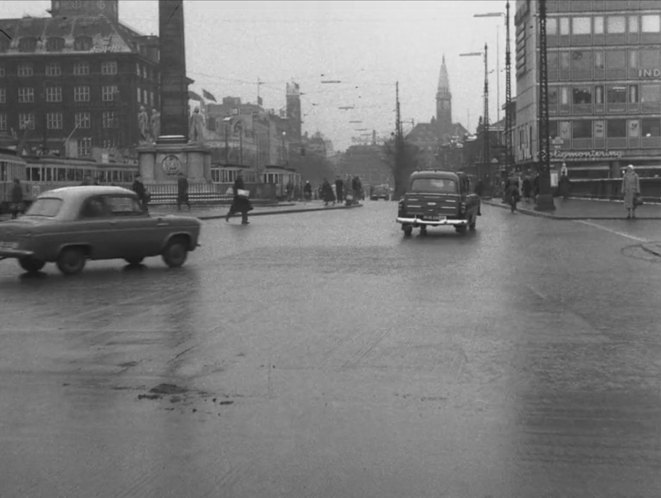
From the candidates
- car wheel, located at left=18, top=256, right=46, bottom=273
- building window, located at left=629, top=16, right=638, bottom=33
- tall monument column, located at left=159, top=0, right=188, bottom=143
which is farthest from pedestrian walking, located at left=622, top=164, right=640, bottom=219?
building window, located at left=629, top=16, right=638, bottom=33

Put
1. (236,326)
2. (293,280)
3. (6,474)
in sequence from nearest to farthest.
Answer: (6,474), (236,326), (293,280)

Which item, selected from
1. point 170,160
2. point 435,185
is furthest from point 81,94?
point 435,185

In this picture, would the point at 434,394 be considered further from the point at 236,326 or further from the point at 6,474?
the point at 236,326

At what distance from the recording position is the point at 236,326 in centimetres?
1023

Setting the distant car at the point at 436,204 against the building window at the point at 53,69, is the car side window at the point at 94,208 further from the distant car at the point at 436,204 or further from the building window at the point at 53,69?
the building window at the point at 53,69

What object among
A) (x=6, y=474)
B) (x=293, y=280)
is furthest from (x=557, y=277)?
(x=6, y=474)

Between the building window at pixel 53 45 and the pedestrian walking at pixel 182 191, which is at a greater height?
the building window at pixel 53 45

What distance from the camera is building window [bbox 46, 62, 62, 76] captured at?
10625 centimetres

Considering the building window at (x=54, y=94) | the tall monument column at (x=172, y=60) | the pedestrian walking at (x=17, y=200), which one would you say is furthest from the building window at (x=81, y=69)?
the pedestrian walking at (x=17, y=200)

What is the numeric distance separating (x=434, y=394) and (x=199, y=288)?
7.55m

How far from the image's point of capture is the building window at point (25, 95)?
107312 mm

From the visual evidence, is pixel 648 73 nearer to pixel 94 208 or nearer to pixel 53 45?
pixel 53 45

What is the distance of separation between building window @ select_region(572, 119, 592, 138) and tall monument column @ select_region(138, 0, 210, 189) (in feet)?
138

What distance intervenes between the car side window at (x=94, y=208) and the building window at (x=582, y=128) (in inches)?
2879
